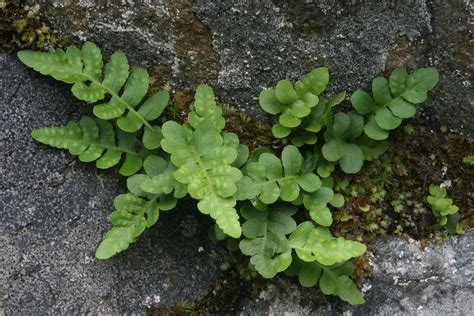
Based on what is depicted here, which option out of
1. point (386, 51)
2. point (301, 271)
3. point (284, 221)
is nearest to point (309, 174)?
point (284, 221)

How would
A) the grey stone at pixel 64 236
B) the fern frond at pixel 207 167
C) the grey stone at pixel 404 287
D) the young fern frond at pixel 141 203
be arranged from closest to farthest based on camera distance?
the fern frond at pixel 207 167
the young fern frond at pixel 141 203
the grey stone at pixel 64 236
the grey stone at pixel 404 287

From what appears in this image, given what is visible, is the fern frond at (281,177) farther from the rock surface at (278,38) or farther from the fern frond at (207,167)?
the rock surface at (278,38)

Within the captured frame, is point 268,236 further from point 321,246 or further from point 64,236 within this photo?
point 64,236

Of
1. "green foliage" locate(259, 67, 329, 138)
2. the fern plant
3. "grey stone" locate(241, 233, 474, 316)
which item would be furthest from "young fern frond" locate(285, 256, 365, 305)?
"green foliage" locate(259, 67, 329, 138)

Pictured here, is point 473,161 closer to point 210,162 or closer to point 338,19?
point 338,19

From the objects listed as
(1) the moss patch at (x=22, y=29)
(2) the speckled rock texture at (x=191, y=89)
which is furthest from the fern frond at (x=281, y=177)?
(1) the moss patch at (x=22, y=29)

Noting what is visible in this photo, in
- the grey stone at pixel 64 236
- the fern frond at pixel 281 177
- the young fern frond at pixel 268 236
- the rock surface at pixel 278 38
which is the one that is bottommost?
the grey stone at pixel 64 236

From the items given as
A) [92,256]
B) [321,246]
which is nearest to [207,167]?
[321,246]
